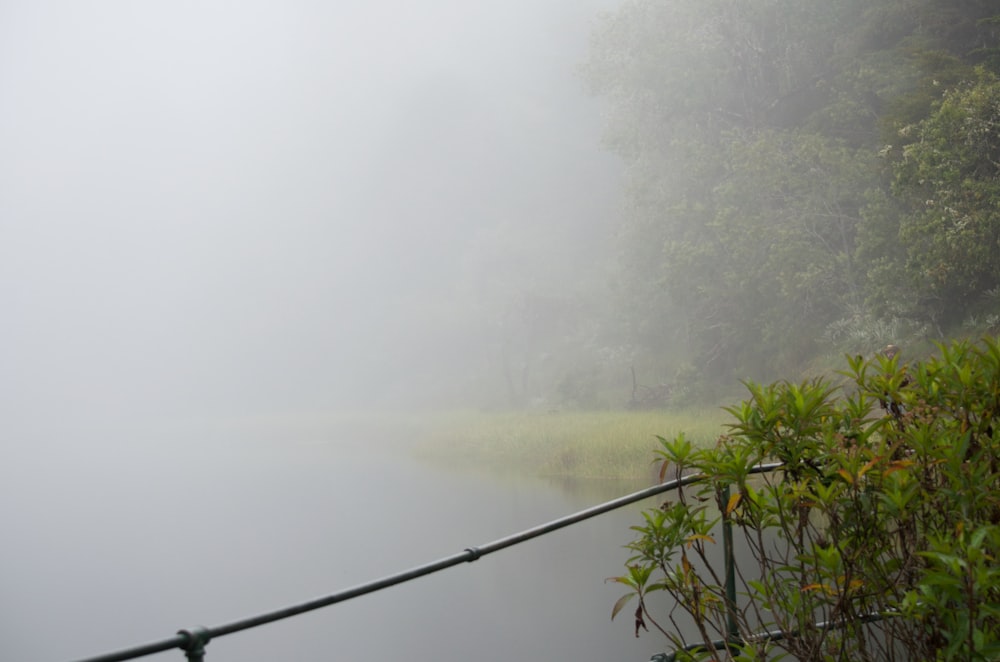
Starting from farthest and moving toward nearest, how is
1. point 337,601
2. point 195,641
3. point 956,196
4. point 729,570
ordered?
point 956,196, point 729,570, point 337,601, point 195,641

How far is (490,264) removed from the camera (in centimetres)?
2461

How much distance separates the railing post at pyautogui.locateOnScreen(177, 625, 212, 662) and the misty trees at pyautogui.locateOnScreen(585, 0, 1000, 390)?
886cm

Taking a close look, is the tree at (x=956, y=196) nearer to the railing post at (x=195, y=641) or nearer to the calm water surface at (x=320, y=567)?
the calm water surface at (x=320, y=567)

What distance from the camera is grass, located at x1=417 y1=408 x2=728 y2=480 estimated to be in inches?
427

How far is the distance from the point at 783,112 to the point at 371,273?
28.3 m

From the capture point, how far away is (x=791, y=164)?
12609 mm

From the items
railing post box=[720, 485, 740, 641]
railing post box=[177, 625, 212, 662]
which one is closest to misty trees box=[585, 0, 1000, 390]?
railing post box=[720, 485, 740, 641]

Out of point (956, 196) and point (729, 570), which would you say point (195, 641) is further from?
point (956, 196)

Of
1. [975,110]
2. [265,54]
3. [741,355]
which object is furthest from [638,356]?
[265,54]

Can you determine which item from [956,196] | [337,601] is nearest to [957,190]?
[956,196]

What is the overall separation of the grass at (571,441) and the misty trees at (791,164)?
2208 millimetres

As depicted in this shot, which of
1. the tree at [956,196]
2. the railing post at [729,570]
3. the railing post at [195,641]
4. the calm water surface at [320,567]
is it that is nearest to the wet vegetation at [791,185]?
the tree at [956,196]

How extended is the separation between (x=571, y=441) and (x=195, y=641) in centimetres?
1163

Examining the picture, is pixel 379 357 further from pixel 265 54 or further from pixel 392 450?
pixel 265 54
